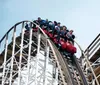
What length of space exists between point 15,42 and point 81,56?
2341mm

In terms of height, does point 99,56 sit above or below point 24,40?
below

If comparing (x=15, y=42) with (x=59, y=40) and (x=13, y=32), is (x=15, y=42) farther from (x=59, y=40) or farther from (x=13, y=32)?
(x=59, y=40)

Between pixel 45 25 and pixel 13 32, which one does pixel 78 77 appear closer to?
pixel 45 25

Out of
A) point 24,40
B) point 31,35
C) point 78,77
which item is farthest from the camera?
point 24,40

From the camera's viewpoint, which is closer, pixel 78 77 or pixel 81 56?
pixel 78 77

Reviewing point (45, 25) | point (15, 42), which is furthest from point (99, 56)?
point (15, 42)

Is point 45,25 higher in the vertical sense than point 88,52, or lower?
higher

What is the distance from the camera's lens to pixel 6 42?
11.8 meters

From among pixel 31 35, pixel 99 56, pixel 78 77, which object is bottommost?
pixel 78 77

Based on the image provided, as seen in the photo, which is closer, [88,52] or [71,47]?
[71,47]

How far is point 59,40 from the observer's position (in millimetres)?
10906

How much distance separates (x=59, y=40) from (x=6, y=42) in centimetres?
204

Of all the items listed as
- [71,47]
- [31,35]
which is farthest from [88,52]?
[31,35]

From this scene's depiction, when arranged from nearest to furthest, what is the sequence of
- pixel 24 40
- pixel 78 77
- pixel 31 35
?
pixel 78 77, pixel 31 35, pixel 24 40
